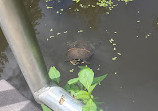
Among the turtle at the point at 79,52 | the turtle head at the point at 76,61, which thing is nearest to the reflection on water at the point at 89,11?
the turtle at the point at 79,52

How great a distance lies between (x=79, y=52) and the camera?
16.7 feet

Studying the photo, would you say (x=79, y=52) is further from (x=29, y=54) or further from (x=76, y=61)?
(x=29, y=54)

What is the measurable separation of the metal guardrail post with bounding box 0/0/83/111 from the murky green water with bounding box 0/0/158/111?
3317 mm

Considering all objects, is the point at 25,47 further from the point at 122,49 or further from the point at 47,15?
the point at 47,15

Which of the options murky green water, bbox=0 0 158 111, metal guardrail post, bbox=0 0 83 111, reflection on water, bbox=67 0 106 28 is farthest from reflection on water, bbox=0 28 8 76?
metal guardrail post, bbox=0 0 83 111

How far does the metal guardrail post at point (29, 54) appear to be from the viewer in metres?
0.58

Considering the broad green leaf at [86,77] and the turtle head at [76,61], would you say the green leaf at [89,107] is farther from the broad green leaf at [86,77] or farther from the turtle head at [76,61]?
the turtle head at [76,61]

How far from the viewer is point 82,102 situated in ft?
2.64

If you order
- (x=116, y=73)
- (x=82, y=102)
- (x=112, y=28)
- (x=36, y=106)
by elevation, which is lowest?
(x=116, y=73)

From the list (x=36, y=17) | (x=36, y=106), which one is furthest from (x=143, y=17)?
(x=36, y=106)

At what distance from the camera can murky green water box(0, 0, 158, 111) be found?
13.8 feet

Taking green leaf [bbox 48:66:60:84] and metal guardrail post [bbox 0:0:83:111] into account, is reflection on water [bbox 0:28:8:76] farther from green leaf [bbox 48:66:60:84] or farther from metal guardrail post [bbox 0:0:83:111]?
metal guardrail post [bbox 0:0:83:111]

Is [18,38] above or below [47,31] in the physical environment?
above

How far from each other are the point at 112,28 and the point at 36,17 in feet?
7.46
